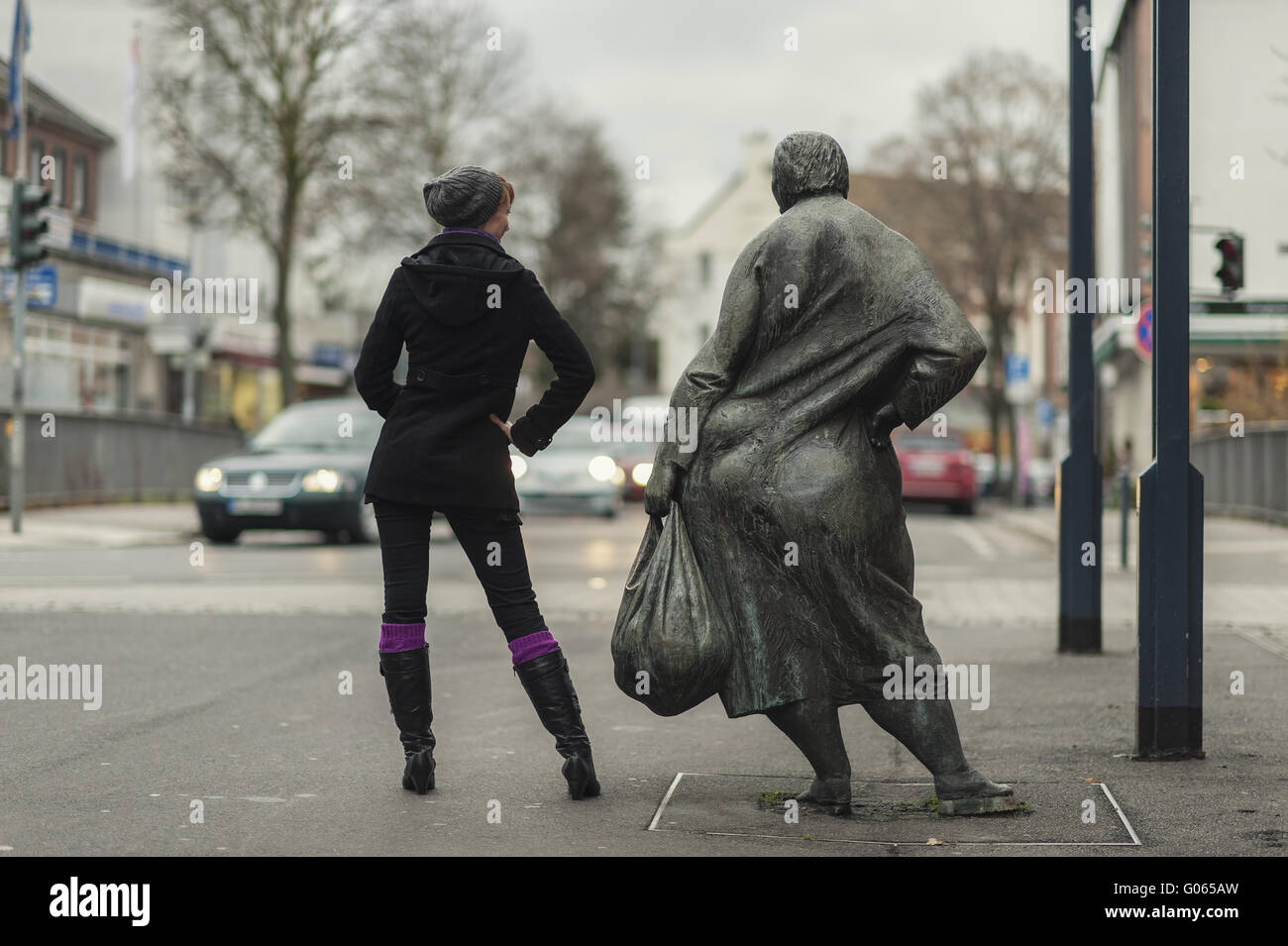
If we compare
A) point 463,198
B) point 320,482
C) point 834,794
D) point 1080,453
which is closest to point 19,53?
point 320,482

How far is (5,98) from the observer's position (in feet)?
118

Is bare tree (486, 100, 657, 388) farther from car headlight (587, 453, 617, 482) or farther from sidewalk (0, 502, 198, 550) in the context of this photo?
car headlight (587, 453, 617, 482)

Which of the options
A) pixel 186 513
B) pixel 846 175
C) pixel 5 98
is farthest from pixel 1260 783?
→ pixel 5 98

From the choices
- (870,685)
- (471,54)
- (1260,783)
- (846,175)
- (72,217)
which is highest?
(471,54)

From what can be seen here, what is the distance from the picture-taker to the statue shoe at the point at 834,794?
17.4 feet

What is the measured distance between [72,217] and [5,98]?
510 centimetres

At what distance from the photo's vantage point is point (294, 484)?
19.1 meters

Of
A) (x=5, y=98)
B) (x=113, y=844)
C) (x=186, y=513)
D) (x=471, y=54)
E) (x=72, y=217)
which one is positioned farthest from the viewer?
(x=471, y=54)

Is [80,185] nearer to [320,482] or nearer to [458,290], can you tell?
[320,482]

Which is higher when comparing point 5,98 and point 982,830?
point 5,98

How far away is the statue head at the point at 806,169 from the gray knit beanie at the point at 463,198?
2.95 feet

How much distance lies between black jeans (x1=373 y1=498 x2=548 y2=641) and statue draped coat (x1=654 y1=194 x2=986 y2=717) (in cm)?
63
